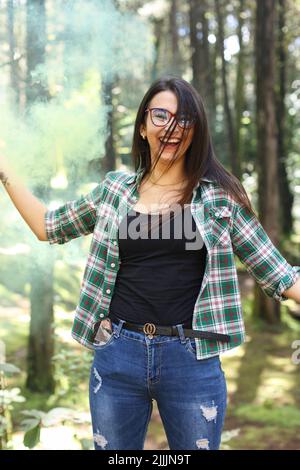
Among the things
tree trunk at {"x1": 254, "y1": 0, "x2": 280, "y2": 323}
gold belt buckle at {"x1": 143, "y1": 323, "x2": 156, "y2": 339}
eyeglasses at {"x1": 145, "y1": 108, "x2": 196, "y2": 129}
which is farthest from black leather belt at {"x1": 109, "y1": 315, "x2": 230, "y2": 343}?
tree trunk at {"x1": 254, "y1": 0, "x2": 280, "y2": 323}

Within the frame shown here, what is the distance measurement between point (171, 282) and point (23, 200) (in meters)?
0.57

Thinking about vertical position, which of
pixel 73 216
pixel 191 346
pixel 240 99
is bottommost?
pixel 191 346

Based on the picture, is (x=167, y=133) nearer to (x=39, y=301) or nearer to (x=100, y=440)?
(x=100, y=440)

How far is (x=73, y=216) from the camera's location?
76.1 inches

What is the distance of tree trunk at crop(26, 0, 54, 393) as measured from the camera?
3643 millimetres

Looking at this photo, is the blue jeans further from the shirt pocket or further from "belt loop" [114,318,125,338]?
the shirt pocket

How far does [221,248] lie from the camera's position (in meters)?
1.76

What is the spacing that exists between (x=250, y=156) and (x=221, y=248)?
1293cm

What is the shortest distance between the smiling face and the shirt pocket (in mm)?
217

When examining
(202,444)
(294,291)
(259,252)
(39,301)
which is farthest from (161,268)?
(39,301)

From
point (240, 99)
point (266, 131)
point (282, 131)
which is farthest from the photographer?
point (282, 131)

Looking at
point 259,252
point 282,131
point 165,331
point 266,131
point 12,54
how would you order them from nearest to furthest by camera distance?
point 165,331
point 259,252
point 12,54
point 266,131
point 282,131

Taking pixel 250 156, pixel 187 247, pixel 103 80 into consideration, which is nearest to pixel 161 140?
pixel 187 247

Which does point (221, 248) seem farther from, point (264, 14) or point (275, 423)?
point (264, 14)
